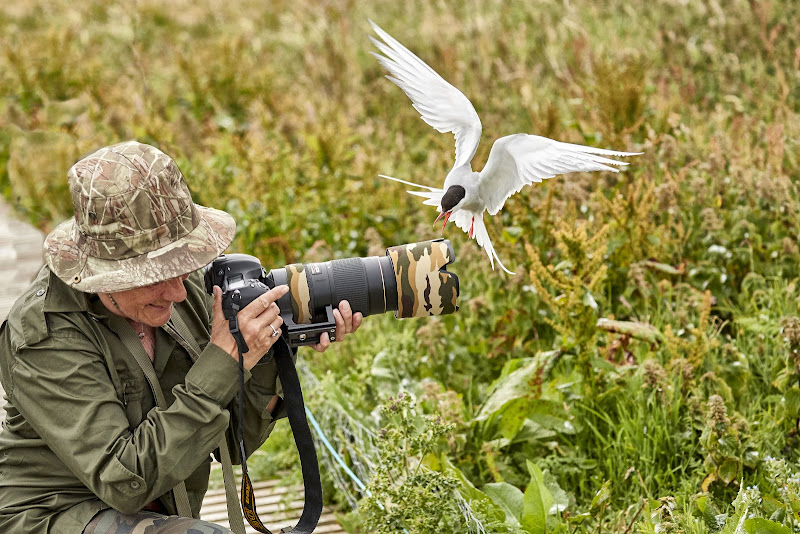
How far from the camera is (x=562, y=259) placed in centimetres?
386

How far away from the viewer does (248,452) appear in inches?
99.4

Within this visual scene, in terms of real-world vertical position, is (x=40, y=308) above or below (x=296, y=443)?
above

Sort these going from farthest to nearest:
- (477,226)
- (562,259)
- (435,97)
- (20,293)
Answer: (20,293)
(562,259)
(477,226)
(435,97)

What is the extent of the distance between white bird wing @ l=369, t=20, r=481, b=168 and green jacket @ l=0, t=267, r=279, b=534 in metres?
0.93

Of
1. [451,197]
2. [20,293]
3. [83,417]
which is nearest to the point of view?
[83,417]

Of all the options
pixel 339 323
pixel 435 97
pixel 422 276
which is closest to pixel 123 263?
pixel 339 323

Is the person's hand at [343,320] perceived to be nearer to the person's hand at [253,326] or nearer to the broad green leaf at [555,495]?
the person's hand at [253,326]

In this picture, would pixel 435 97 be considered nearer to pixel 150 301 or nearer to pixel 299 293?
pixel 299 293

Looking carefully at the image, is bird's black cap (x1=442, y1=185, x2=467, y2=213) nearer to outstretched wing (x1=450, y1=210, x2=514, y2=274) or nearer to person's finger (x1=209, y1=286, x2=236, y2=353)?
outstretched wing (x1=450, y1=210, x2=514, y2=274)

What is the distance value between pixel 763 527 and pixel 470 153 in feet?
3.96

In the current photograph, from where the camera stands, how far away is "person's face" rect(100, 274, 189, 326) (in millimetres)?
2016

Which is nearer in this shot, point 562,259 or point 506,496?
point 506,496

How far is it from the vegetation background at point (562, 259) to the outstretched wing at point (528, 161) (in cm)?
66

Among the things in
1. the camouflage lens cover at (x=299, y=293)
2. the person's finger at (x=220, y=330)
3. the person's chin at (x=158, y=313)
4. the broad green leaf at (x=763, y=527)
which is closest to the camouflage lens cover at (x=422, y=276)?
the camouflage lens cover at (x=299, y=293)
